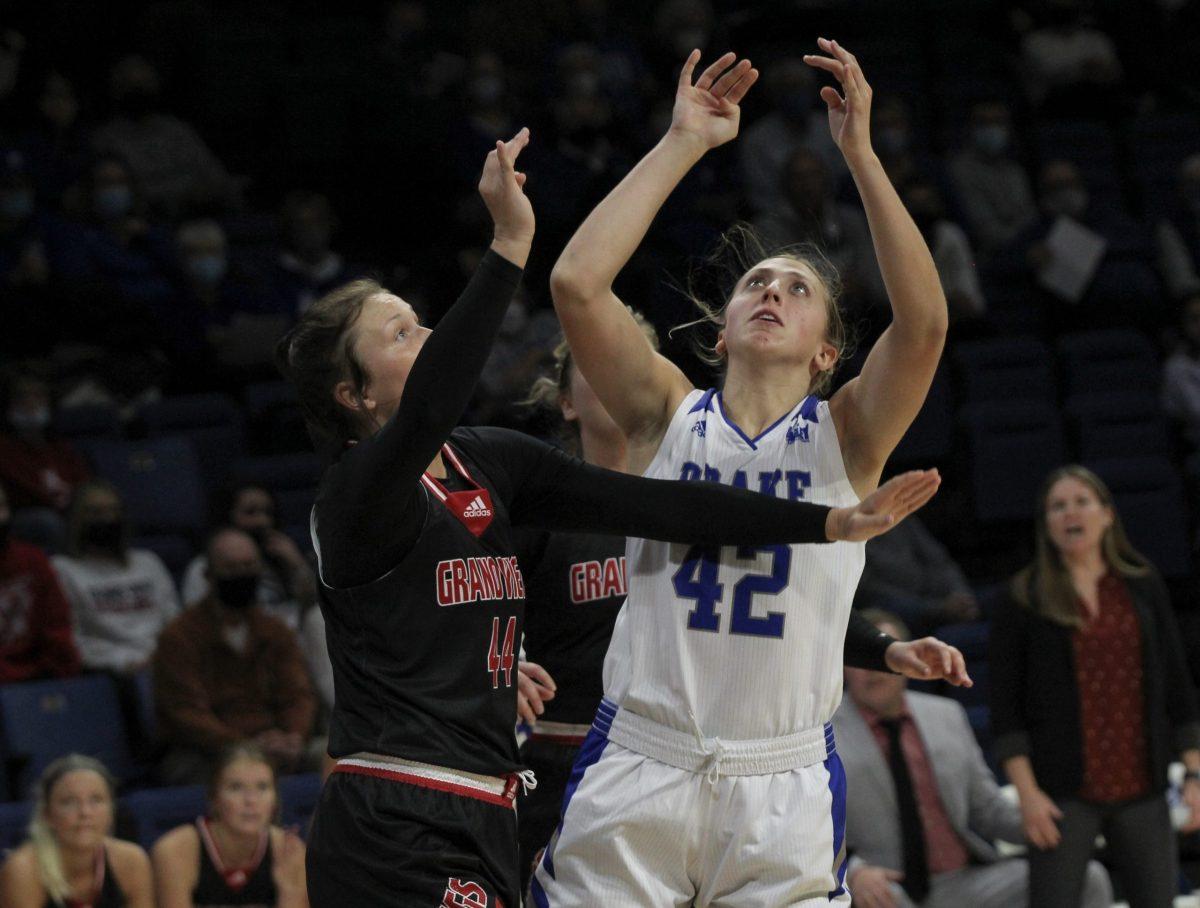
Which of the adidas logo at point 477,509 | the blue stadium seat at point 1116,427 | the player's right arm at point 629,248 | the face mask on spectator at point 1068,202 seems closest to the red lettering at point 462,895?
the adidas logo at point 477,509

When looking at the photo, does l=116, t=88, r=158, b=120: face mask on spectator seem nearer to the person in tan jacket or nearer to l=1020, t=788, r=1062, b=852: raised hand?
the person in tan jacket

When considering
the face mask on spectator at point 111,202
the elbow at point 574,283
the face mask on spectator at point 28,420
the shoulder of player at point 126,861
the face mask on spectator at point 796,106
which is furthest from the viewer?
the face mask on spectator at point 796,106

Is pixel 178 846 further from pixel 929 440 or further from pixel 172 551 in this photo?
pixel 929 440

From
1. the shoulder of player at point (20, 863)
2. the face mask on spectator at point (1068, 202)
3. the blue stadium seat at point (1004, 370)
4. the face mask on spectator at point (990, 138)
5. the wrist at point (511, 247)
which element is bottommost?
the shoulder of player at point (20, 863)

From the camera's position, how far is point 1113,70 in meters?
12.5

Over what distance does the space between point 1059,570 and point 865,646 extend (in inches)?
120

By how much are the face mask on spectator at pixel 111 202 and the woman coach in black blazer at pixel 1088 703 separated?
18.8ft

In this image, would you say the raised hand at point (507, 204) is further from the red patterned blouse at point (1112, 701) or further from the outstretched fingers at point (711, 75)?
the red patterned blouse at point (1112, 701)

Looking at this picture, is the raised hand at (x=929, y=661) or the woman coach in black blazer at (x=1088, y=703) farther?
the woman coach in black blazer at (x=1088, y=703)

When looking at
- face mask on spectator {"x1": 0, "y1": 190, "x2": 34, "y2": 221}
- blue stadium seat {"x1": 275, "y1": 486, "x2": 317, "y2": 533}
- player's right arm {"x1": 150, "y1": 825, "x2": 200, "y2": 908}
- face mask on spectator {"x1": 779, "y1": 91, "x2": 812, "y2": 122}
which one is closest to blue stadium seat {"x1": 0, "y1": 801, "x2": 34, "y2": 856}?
player's right arm {"x1": 150, "y1": 825, "x2": 200, "y2": 908}

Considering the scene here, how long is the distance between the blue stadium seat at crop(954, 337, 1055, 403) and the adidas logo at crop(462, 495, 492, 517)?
698 centimetres

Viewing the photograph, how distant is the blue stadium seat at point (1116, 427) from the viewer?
9.34 m

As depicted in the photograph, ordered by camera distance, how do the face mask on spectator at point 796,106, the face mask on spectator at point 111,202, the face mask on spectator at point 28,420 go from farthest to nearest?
1. the face mask on spectator at point 796,106
2. the face mask on spectator at point 111,202
3. the face mask on spectator at point 28,420

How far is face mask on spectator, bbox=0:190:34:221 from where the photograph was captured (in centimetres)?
955
